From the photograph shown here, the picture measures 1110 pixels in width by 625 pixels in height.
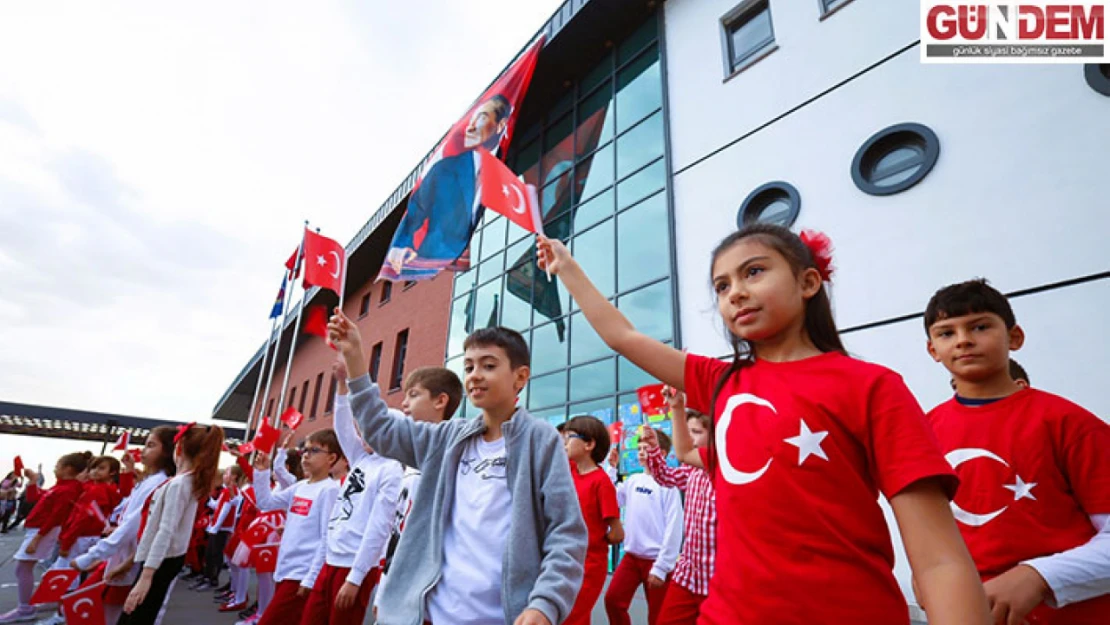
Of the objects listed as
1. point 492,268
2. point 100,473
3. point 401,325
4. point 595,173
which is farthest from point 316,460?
point 401,325

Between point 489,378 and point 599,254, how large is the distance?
904 cm

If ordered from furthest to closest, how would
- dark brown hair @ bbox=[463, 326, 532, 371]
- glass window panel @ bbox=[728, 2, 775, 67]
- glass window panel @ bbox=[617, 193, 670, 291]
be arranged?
glass window panel @ bbox=[617, 193, 670, 291]
glass window panel @ bbox=[728, 2, 775, 67]
dark brown hair @ bbox=[463, 326, 532, 371]

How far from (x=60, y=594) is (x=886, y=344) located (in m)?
7.76

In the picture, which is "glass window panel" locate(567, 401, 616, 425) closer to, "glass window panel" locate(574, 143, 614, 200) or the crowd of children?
"glass window panel" locate(574, 143, 614, 200)

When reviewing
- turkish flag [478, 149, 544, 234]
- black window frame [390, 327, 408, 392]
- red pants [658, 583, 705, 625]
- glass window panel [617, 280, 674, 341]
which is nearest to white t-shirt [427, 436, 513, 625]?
turkish flag [478, 149, 544, 234]

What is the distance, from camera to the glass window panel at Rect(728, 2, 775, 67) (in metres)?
9.06

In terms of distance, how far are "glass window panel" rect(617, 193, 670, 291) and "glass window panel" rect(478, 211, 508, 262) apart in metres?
4.52

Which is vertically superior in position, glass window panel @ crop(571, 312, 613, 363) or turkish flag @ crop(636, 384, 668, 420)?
glass window panel @ crop(571, 312, 613, 363)

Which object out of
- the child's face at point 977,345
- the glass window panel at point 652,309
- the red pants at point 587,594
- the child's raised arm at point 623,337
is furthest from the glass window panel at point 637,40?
the child's raised arm at point 623,337

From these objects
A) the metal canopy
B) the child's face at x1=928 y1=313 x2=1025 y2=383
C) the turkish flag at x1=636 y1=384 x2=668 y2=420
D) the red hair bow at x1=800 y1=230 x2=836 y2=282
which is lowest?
the child's face at x1=928 y1=313 x2=1025 y2=383

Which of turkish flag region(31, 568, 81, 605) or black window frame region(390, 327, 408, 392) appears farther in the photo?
black window frame region(390, 327, 408, 392)

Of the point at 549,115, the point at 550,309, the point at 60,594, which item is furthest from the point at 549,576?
the point at 549,115

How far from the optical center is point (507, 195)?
284cm

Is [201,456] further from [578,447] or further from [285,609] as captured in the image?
[578,447]
